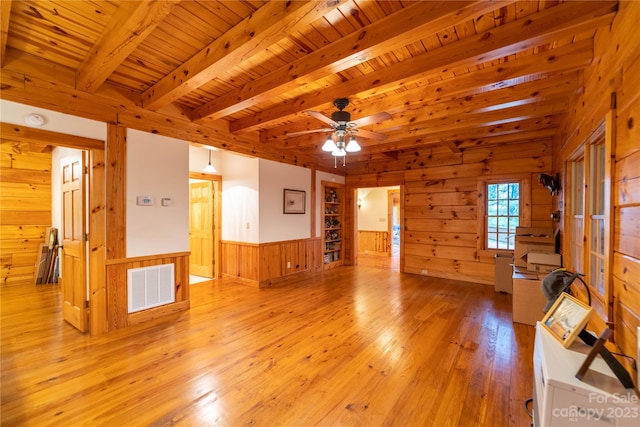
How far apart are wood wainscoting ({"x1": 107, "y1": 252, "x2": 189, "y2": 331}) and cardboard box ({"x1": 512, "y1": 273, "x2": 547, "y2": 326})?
4333 millimetres

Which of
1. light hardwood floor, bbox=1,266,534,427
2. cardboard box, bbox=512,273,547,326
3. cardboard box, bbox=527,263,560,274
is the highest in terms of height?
cardboard box, bbox=527,263,560,274

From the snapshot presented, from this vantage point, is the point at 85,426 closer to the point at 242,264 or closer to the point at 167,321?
the point at 167,321

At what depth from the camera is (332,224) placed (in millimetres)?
6863

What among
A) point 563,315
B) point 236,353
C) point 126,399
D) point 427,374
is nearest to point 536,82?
point 563,315

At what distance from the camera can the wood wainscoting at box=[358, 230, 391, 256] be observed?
8727 mm

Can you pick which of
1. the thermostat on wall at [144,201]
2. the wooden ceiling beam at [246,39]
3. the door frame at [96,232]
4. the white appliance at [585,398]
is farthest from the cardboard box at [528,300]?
the door frame at [96,232]

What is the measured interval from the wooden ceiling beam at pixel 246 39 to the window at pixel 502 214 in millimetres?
4901

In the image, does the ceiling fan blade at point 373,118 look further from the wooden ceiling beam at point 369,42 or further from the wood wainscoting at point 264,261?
the wood wainscoting at point 264,261

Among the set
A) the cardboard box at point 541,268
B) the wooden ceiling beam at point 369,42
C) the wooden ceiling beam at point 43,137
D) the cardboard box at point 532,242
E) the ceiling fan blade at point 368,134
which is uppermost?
the wooden ceiling beam at point 369,42

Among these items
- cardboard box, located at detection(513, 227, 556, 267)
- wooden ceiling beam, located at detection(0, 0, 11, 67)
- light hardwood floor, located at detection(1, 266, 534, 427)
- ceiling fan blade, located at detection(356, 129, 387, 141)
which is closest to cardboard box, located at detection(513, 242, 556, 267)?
cardboard box, located at detection(513, 227, 556, 267)

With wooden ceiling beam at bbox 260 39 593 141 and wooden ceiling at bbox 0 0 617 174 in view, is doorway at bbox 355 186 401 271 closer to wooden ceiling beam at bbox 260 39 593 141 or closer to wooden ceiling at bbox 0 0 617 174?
wooden ceiling at bbox 0 0 617 174

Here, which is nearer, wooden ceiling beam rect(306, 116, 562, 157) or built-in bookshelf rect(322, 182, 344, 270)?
wooden ceiling beam rect(306, 116, 562, 157)

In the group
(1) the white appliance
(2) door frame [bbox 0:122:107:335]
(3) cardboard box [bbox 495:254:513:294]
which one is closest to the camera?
(1) the white appliance

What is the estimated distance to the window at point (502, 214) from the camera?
16.3 ft
